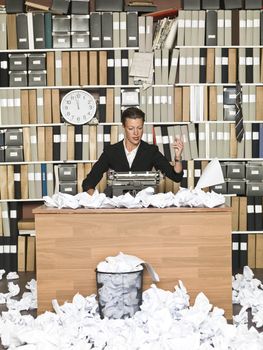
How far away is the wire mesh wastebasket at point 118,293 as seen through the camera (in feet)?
11.1

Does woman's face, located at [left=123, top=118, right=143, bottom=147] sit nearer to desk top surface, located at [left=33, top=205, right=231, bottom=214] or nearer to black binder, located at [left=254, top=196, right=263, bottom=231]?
desk top surface, located at [left=33, top=205, right=231, bottom=214]

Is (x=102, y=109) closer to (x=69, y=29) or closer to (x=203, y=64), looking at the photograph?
(x=69, y=29)

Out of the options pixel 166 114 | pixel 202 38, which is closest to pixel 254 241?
pixel 166 114

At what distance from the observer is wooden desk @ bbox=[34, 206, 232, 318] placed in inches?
139

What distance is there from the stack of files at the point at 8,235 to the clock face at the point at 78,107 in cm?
98

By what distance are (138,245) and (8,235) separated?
8.46 feet

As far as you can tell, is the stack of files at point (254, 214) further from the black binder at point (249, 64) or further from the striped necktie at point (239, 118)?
the black binder at point (249, 64)

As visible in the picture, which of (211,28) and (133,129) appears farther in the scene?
(211,28)

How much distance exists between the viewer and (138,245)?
3.54 m

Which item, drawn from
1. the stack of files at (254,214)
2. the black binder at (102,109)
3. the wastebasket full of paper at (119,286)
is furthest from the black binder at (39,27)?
the wastebasket full of paper at (119,286)

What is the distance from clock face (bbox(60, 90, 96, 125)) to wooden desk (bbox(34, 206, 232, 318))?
7.54 ft

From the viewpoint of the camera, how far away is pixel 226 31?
5.68 metres

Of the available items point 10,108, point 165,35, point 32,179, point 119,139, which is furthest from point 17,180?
point 165,35

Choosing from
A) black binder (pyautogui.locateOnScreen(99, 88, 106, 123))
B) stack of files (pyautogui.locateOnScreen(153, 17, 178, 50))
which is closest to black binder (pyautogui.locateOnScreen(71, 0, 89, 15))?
stack of files (pyautogui.locateOnScreen(153, 17, 178, 50))
